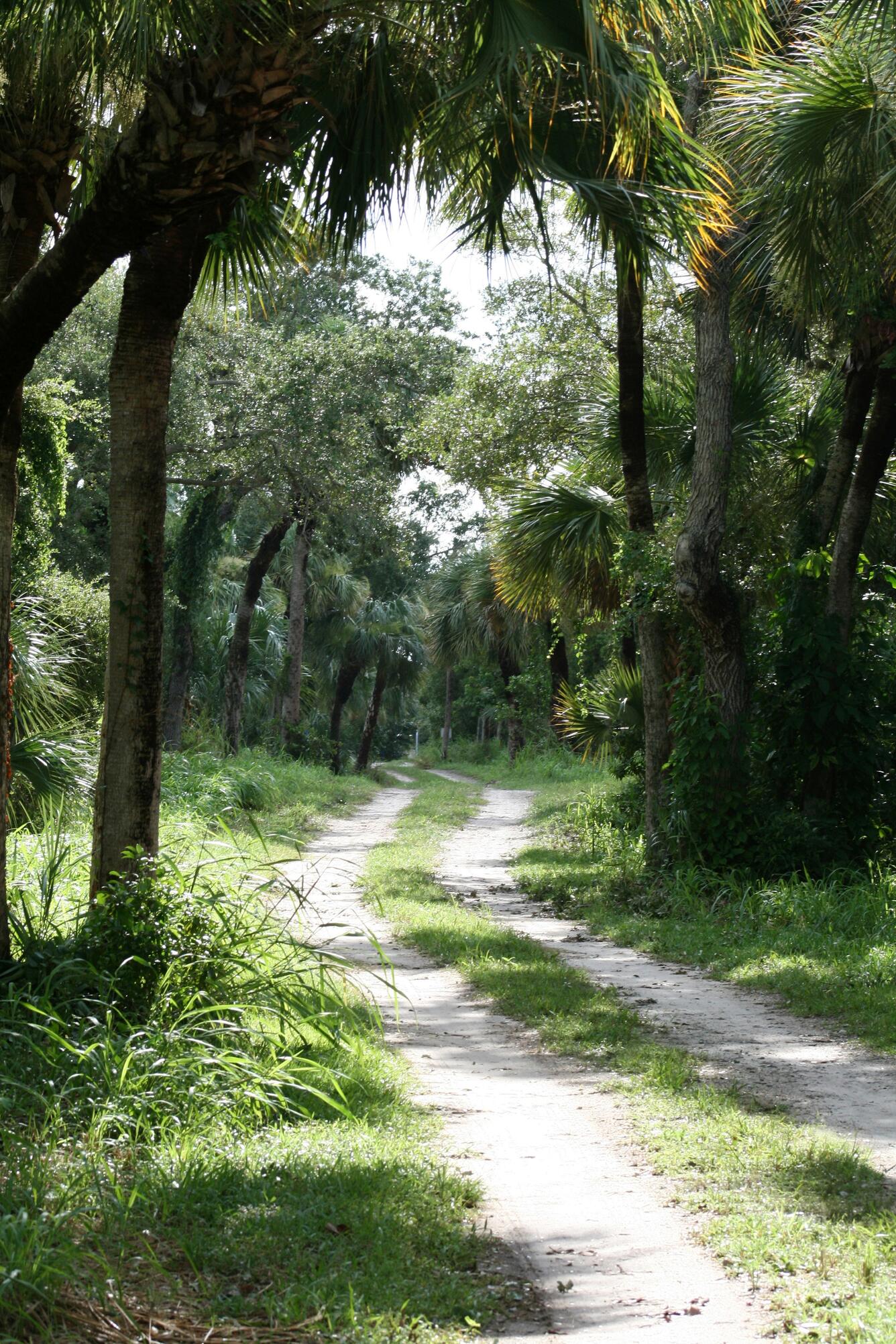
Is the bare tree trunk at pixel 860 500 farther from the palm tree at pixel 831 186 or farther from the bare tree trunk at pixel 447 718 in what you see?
the bare tree trunk at pixel 447 718

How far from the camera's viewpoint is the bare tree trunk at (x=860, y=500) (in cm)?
1166

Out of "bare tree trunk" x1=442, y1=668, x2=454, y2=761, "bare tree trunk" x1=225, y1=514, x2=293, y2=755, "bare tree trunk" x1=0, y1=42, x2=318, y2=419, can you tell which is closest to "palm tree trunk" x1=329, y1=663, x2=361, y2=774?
"bare tree trunk" x1=225, y1=514, x2=293, y2=755

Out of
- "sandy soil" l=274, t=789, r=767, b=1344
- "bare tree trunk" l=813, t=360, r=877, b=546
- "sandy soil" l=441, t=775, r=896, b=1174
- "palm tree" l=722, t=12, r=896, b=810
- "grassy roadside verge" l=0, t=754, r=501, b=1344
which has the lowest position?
"sandy soil" l=274, t=789, r=767, b=1344

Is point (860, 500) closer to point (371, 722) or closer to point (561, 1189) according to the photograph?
point (561, 1189)

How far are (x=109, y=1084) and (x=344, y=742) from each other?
2317 inches

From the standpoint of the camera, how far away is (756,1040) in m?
6.66

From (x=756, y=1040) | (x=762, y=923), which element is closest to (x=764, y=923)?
(x=762, y=923)

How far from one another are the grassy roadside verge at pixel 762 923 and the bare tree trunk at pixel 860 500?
2638 millimetres

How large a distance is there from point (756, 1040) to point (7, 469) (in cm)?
482

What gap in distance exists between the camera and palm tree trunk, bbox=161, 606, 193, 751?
24109mm

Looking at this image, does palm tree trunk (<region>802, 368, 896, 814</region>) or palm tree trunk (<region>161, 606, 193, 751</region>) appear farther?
palm tree trunk (<region>161, 606, 193, 751</region>)

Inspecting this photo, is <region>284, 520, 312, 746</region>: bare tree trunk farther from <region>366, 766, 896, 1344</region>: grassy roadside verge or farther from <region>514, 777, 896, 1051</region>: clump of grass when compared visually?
<region>366, 766, 896, 1344</region>: grassy roadside verge

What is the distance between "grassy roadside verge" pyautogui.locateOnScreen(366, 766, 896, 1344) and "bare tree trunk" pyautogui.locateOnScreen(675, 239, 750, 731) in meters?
4.63

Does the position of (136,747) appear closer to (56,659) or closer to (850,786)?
(56,659)
